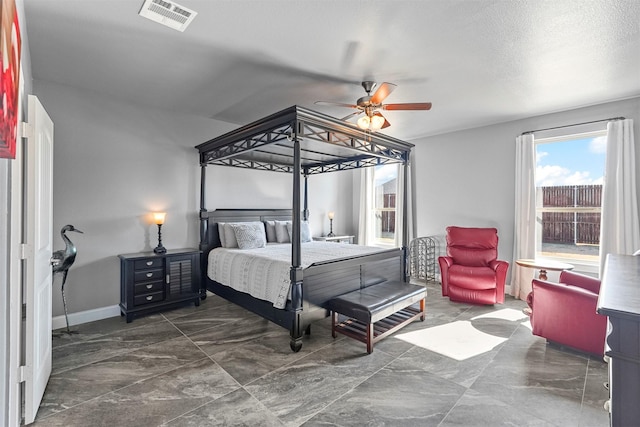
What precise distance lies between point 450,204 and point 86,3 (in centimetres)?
539

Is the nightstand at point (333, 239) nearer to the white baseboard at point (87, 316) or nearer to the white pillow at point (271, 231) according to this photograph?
the white pillow at point (271, 231)

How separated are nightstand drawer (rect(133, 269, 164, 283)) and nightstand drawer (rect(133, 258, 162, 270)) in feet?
0.17

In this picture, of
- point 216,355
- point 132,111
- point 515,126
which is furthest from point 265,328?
point 515,126

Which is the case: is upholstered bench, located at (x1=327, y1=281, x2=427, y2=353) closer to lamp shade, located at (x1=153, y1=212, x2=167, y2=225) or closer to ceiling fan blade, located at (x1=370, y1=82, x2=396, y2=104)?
ceiling fan blade, located at (x1=370, y1=82, x2=396, y2=104)

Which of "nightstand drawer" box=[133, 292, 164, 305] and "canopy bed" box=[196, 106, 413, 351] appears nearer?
"canopy bed" box=[196, 106, 413, 351]

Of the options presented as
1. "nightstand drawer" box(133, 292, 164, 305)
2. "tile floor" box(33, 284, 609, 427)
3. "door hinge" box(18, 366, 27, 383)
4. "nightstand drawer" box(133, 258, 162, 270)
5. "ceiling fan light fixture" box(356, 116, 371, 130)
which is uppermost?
"ceiling fan light fixture" box(356, 116, 371, 130)

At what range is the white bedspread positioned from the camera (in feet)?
10.3

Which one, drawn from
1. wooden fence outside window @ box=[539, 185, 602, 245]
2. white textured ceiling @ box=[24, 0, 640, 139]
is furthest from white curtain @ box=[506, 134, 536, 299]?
white textured ceiling @ box=[24, 0, 640, 139]

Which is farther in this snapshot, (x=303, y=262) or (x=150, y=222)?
(x=150, y=222)

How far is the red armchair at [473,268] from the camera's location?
4.17 meters

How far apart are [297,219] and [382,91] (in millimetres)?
1461

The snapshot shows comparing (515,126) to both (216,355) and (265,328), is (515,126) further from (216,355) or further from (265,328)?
(216,355)

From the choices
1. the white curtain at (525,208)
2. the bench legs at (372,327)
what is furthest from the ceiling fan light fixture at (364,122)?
the white curtain at (525,208)

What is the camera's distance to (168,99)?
3.88 m
